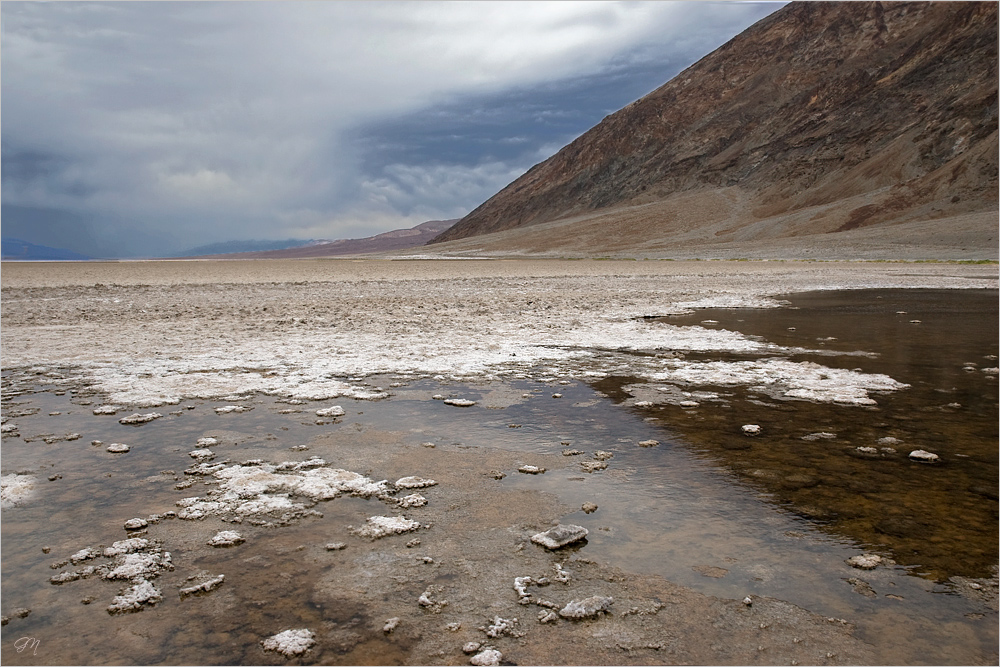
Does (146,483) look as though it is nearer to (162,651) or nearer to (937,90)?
(162,651)

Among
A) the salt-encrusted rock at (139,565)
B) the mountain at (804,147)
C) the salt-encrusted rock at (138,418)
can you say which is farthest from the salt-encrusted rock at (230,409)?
the mountain at (804,147)

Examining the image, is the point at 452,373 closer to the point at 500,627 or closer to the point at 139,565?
the point at 139,565

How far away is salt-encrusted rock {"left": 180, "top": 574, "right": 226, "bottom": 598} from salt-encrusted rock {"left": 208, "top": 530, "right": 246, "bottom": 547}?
13.5 inches

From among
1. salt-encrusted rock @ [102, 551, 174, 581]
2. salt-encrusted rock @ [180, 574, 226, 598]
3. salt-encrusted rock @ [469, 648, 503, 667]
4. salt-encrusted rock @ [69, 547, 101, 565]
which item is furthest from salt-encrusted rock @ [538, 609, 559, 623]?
salt-encrusted rock @ [69, 547, 101, 565]

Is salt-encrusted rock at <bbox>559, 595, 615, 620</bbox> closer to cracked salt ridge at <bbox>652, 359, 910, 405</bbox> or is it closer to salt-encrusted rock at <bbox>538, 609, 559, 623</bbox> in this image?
salt-encrusted rock at <bbox>538, 609, 559, 623</bbox>

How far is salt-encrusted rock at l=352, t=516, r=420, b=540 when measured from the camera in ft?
9.92

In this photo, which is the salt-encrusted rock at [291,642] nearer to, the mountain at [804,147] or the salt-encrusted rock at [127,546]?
the salt-encrusted rock at [127,546]

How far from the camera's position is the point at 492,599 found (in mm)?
2451

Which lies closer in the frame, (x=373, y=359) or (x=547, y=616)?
(x=547, y=616)

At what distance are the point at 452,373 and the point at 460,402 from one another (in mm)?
1329

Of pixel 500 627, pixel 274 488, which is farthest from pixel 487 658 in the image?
pixel 274 488

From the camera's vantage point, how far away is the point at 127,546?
2.87 metres

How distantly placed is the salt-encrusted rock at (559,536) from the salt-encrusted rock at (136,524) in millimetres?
1834

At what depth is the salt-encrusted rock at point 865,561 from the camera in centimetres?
265
